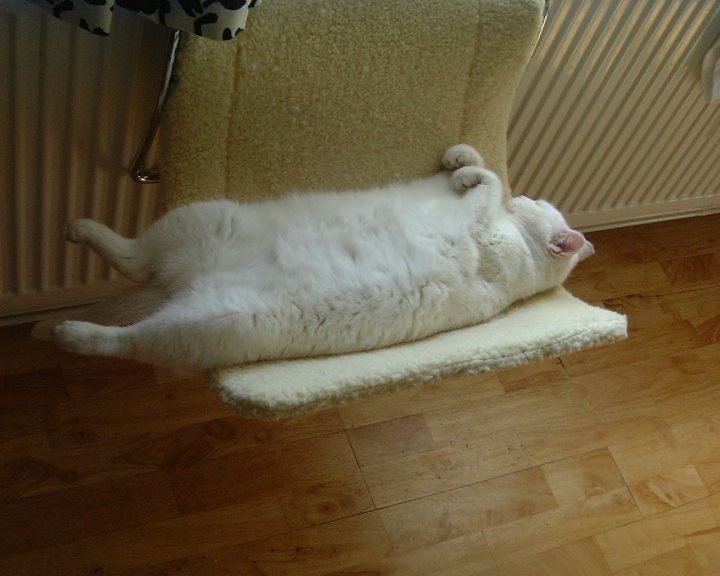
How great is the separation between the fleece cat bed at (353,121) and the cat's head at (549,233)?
7cm

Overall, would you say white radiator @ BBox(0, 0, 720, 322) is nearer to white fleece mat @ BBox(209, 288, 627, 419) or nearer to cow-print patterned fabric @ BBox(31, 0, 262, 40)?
cow-print patterned fabric @ BBox(31, 0, 262, 40)

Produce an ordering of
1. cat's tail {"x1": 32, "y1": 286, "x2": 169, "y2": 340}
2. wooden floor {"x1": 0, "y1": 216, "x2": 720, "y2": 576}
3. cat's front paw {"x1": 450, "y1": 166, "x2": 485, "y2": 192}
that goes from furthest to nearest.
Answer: wooden floor {"x1": 0, "y1": 216, "x2": 720, "y2": 576} → cat's front paw {"x1": 450, "y1": 166, "x2": 485, "y2": 192} → cat's tail {"x1": 32, "y1": 286, "x2": 169, "y2": 340}

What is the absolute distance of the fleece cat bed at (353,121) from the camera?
39.2 inches

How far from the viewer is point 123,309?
1.16 m

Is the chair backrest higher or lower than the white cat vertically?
higher

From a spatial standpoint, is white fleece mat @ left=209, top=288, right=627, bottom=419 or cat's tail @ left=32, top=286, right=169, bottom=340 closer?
white fleece mat @ left=209, top=288, right=627, bottom=419

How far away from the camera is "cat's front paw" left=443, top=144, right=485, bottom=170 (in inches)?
49.3

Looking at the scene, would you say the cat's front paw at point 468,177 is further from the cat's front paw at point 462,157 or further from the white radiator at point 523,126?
the white radiator at point 523,126

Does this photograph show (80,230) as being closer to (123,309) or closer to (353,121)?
(123,309)

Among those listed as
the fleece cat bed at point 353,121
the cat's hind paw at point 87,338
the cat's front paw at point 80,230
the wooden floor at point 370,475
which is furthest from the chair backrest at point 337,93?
the wooden floor at point 370,475

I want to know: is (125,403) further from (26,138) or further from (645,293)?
(645,293)

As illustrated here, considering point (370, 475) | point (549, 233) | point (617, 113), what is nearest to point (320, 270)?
point (549, 233)

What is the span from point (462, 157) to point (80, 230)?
61cm

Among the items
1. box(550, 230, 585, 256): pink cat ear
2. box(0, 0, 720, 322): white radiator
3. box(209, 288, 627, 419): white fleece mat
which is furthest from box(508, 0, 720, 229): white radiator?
box(209, 288, 627, 419): white fleece mat
